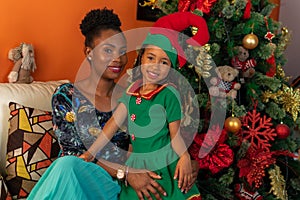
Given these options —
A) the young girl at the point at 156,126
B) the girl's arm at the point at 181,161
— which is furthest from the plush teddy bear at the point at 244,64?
the girl's arm at the point at 181,161

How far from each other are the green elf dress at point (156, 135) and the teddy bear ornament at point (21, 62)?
786mm

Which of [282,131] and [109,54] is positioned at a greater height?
[109,54]

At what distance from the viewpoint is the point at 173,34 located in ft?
5.10

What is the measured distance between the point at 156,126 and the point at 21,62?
3.11 feet

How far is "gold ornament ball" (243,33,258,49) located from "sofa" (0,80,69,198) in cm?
94

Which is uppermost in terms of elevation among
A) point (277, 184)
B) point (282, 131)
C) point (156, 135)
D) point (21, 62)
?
point (21, 62)

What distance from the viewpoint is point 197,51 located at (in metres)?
1.81

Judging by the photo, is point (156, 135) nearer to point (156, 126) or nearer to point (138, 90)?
point (156, 126)

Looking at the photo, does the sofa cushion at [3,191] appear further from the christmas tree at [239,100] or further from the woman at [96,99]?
the christmas tree at [239,100]

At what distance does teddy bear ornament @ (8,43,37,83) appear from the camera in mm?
2076

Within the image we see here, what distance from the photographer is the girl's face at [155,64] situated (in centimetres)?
148

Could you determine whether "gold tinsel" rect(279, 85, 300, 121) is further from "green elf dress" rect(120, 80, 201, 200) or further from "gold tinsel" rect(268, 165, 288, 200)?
"green elf dress" rect(120, 80, 201, 200)

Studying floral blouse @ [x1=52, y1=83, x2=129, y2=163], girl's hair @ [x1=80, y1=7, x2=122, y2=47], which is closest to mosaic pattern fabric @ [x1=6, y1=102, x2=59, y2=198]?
floral blouse @ [x1=52, y1=83, x2=129, y2=163]

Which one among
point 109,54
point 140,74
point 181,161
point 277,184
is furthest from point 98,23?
point 277,184
